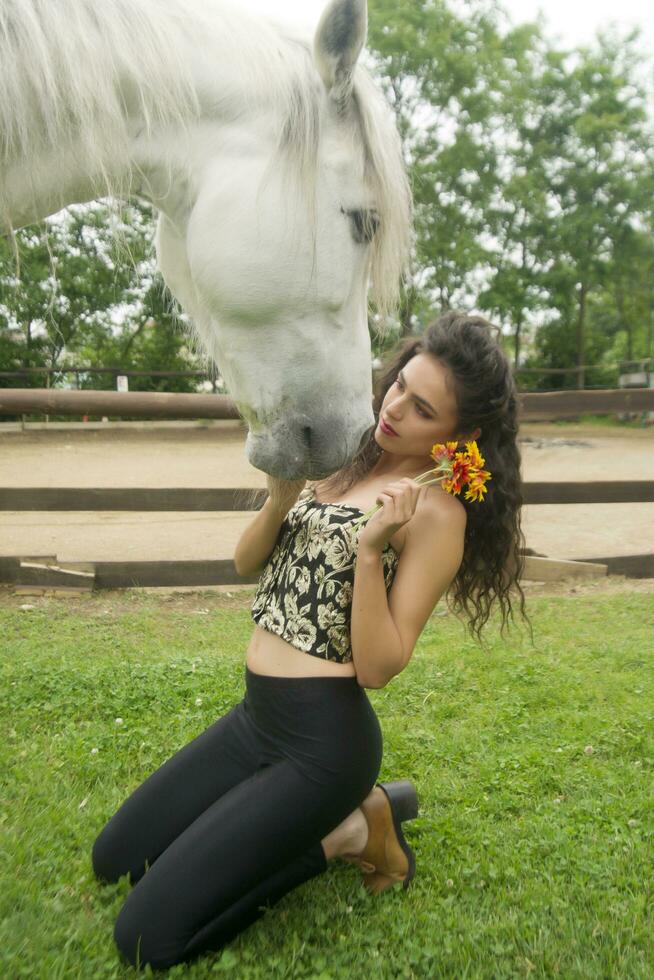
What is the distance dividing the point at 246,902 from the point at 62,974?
0.41 meters

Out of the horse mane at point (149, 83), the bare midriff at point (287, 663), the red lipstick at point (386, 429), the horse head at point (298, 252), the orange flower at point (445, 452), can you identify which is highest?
the horse mane at point (149, 83)

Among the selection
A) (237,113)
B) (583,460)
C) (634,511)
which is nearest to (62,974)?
(237,113)

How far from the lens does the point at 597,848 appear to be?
2.11 meters

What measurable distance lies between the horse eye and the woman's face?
15.2 inches

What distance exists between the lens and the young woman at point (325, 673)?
5.48 ft

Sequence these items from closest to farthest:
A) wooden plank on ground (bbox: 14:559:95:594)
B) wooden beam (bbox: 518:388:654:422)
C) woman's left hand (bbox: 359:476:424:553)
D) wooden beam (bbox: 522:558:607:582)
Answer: woman's left hand (bbox: 359:476:424:553) → wooden plank on ground (bbox: 14:559:95:594) → wooden beam (bbox: 522:558:607:582) → wooden beam (bbox: 518:388:654:422)

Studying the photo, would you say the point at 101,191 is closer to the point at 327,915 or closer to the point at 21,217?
the point at 21,217

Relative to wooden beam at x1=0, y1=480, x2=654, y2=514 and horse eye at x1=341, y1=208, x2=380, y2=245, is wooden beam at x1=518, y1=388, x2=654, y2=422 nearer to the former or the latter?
wooden beam at x1=0, y1=480, x2=654, y2=514

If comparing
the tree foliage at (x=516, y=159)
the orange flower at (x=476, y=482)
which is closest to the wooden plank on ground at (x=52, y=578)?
the orange flower at (x=476, y=482)

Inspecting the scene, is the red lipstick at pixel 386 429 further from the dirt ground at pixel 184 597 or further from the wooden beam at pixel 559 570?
the wooden beam at pixel 559 570

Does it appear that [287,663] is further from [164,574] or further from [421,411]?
[164,574]

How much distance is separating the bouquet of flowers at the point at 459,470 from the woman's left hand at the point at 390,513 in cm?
8

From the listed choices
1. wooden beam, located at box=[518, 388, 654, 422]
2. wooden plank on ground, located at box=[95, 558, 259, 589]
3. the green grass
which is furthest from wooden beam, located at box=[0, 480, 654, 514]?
wooden beam, located at box=[518, 388, 654, 422]

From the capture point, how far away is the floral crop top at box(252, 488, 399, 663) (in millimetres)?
1814
